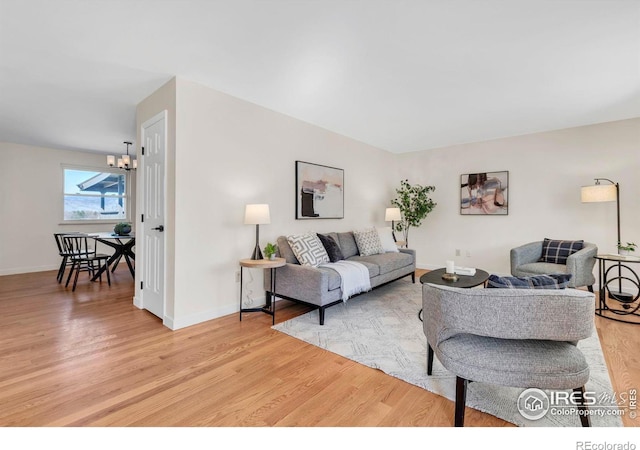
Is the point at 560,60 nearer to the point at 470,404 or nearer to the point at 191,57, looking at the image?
the point at 470,404

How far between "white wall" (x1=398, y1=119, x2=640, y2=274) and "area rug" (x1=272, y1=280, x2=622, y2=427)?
2177 millimetres

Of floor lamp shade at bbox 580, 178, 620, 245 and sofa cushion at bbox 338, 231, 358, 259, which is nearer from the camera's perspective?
floor lamp shade at bbox 580, 178, 620, 245

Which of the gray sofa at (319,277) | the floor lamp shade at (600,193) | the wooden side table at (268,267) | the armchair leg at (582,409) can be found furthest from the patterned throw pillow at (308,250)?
the floor lamp shade at (600,193)

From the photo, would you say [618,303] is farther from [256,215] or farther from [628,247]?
[256,215]

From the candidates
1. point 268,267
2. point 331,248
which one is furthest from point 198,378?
point 331,248

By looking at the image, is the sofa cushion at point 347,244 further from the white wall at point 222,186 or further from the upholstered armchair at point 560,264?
the upholstered armchair at point 560,264

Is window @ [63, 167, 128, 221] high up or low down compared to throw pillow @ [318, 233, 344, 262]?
up

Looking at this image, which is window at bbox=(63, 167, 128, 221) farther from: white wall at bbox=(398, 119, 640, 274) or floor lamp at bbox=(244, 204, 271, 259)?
white wall at bbox=(398, 119, 640, 274)

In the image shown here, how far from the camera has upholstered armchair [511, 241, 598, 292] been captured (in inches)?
134

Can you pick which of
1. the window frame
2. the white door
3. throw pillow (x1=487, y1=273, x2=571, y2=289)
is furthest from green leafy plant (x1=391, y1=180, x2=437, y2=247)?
the window frame

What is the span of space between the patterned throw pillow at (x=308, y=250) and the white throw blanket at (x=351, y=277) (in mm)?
119

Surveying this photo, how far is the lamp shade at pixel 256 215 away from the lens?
3117 mm

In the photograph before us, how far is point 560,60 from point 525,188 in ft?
9.05
